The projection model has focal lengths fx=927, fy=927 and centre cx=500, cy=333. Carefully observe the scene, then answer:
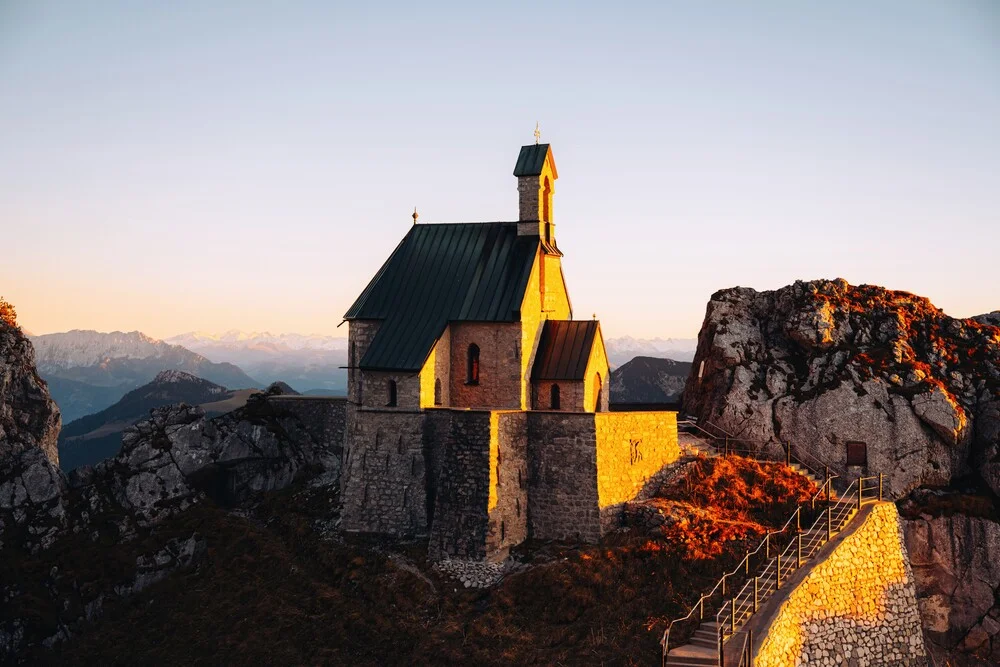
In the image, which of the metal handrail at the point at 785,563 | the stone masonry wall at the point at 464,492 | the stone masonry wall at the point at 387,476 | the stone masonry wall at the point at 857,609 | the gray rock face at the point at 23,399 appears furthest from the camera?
the gray rock face at the point at 23,399

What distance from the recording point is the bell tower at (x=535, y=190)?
48.6 m

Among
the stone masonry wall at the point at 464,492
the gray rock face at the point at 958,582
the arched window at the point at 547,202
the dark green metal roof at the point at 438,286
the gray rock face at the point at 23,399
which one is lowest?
the gray rock face at the point at 958,582

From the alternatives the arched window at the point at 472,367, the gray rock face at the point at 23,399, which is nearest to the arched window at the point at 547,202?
the arched window at the point at 472,367

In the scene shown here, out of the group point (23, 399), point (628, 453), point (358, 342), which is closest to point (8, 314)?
point (23, 399)

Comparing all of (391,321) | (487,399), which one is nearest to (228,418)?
(391,321)

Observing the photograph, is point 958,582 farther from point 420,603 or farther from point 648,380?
point 648,380

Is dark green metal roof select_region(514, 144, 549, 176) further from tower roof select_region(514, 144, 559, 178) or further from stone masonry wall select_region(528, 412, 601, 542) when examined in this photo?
stone masonry wall select_region(528, 412, 601, 542)

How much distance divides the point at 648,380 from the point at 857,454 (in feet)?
138

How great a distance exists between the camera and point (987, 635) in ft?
140

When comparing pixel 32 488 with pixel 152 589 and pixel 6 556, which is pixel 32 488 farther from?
pixel 152 589

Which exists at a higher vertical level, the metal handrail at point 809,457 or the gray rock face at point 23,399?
the gray rock face at point 23,399

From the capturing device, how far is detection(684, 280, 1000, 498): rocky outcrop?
46.2 m

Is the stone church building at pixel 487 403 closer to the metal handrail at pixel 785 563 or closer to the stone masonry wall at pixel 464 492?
the stone masonry wall at pixel 464 492

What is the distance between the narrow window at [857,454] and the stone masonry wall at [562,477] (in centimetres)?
1366
